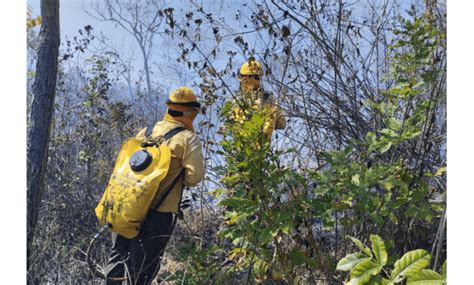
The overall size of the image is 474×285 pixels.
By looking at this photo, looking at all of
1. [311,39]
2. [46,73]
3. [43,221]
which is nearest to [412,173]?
[311,39]

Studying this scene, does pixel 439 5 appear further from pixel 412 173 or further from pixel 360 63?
pixel 412 173

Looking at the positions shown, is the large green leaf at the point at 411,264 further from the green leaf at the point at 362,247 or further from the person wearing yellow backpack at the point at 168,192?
the person wearing yellow backpack at the point at 168,192

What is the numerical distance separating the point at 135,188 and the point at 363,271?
5.22 ft

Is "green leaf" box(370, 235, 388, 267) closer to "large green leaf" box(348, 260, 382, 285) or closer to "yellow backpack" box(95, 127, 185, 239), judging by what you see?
"large green leaf" box(348, 260, 382, 285)

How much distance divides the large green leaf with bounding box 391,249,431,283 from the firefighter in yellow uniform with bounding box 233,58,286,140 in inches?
42.1

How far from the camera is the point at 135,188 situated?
10.5 ft

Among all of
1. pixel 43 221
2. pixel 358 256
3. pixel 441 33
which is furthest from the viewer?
pixel 43 221

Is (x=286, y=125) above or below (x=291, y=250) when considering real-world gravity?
above

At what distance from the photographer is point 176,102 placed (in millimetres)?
3398

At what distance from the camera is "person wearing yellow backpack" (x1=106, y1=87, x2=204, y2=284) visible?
3275 millimetres

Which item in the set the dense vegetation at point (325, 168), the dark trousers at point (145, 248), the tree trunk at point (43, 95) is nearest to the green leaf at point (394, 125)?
the dense vegetation at point (325, 168)

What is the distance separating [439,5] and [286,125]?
1.07 m

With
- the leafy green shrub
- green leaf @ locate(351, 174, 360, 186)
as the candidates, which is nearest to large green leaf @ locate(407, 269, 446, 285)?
the leafy green shrub
